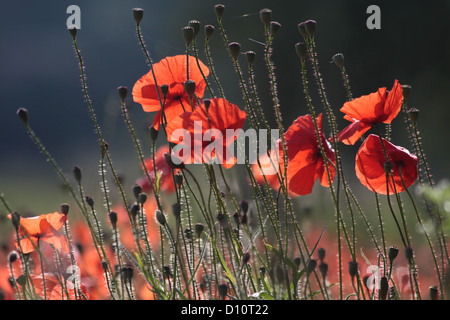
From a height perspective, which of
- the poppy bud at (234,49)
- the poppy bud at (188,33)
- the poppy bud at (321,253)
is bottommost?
the poppy bud at (321,253)

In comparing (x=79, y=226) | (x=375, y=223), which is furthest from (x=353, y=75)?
(x=79, y=226)

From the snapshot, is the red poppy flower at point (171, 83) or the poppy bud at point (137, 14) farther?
the red poppy flower at point (171, 83)

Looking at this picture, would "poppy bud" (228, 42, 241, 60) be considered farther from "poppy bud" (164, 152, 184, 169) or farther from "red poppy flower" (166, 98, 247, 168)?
"poppy bud" (164, 152, 184, 169)

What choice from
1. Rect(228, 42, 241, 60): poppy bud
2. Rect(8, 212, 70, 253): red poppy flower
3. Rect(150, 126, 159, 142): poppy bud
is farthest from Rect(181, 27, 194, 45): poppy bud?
Rect(8, 212, 70, 253): red poppy flower

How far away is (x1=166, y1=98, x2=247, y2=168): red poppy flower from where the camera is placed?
107 cm

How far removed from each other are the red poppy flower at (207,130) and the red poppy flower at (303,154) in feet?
0.56

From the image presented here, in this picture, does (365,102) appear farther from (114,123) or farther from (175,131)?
(114,123)

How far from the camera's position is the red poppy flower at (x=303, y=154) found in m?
1.24

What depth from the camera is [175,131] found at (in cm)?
108

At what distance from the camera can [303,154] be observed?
49.9 inches

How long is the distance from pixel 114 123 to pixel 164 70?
372mm

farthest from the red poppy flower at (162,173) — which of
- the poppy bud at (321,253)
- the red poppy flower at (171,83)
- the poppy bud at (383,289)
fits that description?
the poppy bud at (383,289)

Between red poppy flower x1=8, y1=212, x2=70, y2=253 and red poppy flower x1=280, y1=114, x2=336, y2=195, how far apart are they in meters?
0.46

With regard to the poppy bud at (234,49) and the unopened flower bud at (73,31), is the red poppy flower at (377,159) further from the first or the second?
the unopened flower bud at (73,31)
